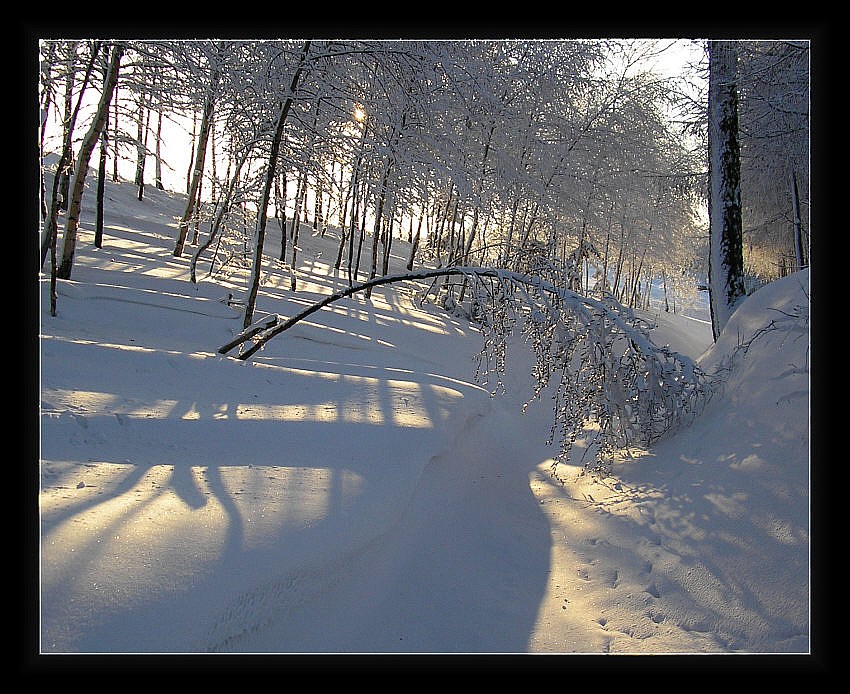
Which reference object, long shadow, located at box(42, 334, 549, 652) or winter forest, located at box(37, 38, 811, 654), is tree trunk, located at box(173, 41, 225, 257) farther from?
long shadow, located at box(42, 334, 549, 652)

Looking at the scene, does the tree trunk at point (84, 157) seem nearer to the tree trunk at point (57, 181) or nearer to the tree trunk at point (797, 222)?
the tree trunk at point (57, 181)

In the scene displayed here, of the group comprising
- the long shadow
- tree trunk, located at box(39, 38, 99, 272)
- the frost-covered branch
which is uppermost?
tree trunk, located at box(39, 38, 99, 272)

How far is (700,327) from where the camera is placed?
31.2 metres

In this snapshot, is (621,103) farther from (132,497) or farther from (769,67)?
(132,497)

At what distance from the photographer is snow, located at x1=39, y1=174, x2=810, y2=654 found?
2.62 meters

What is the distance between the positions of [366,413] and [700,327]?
30.3 metres

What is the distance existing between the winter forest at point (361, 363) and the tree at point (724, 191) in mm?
32

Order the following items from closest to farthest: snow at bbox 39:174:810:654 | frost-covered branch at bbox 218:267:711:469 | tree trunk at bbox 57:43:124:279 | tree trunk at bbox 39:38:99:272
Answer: snow at bbox 39:174:810:654
frost-covered branch at bbox 218:267:711:469
tree trunk at bbox 39:38:99:272
tree trunk at bbox 57:43:124:279

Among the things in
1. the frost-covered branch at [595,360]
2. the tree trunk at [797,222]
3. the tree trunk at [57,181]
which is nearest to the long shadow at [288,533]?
the frost-covered branch at [595,360]

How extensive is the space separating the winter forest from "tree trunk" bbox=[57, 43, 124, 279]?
0.06 m

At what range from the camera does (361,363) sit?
23.9 feet

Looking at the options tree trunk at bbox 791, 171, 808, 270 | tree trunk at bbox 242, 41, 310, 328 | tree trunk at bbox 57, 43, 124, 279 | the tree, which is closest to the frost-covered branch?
tree trunk at bbox 242, 41, 310, 328

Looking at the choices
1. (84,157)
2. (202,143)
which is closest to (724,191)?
(84,157)
